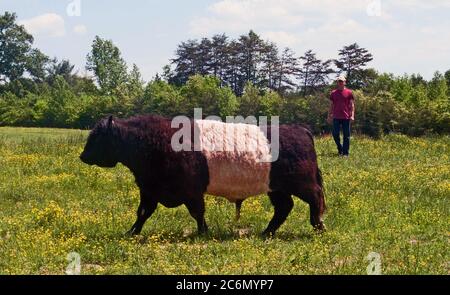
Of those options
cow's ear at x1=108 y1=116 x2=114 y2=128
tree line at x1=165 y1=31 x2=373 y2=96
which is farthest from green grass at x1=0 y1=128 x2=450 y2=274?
tree line at x1=165 y1=31 x2=373 y2=96

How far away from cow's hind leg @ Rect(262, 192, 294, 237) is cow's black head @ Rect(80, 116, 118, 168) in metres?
2.67

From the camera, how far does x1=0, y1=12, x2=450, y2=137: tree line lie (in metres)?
29.9

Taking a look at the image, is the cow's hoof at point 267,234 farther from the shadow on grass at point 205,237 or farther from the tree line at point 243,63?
the tree line at point 243,63

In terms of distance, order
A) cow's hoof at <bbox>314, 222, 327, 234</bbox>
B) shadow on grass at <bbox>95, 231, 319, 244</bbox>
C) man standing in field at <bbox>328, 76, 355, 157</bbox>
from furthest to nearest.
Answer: man standing in field at <bbox>328, 76, 355, 157</bbox> < cow's hoof at <bbox>314, 222, 327, 234</bbox> < shadow on grass at <bbox>95, 231, 319, 244</bbox>

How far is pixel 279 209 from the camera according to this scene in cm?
959

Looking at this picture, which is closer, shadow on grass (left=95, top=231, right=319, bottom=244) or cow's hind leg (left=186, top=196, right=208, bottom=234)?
shadow on grass (left=95, top=231, right=319, bottom=244)

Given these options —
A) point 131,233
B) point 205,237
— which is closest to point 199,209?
point 205,237

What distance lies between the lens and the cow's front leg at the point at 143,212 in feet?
30.2

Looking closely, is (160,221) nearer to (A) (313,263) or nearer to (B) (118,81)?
(A) (313,263)

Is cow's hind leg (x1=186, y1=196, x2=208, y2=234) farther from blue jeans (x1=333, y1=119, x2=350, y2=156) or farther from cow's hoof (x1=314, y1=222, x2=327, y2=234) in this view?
blue jeans (x1=333, y1=119, x2=350, y2=156)

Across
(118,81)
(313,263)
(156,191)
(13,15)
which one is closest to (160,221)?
(156,191)
